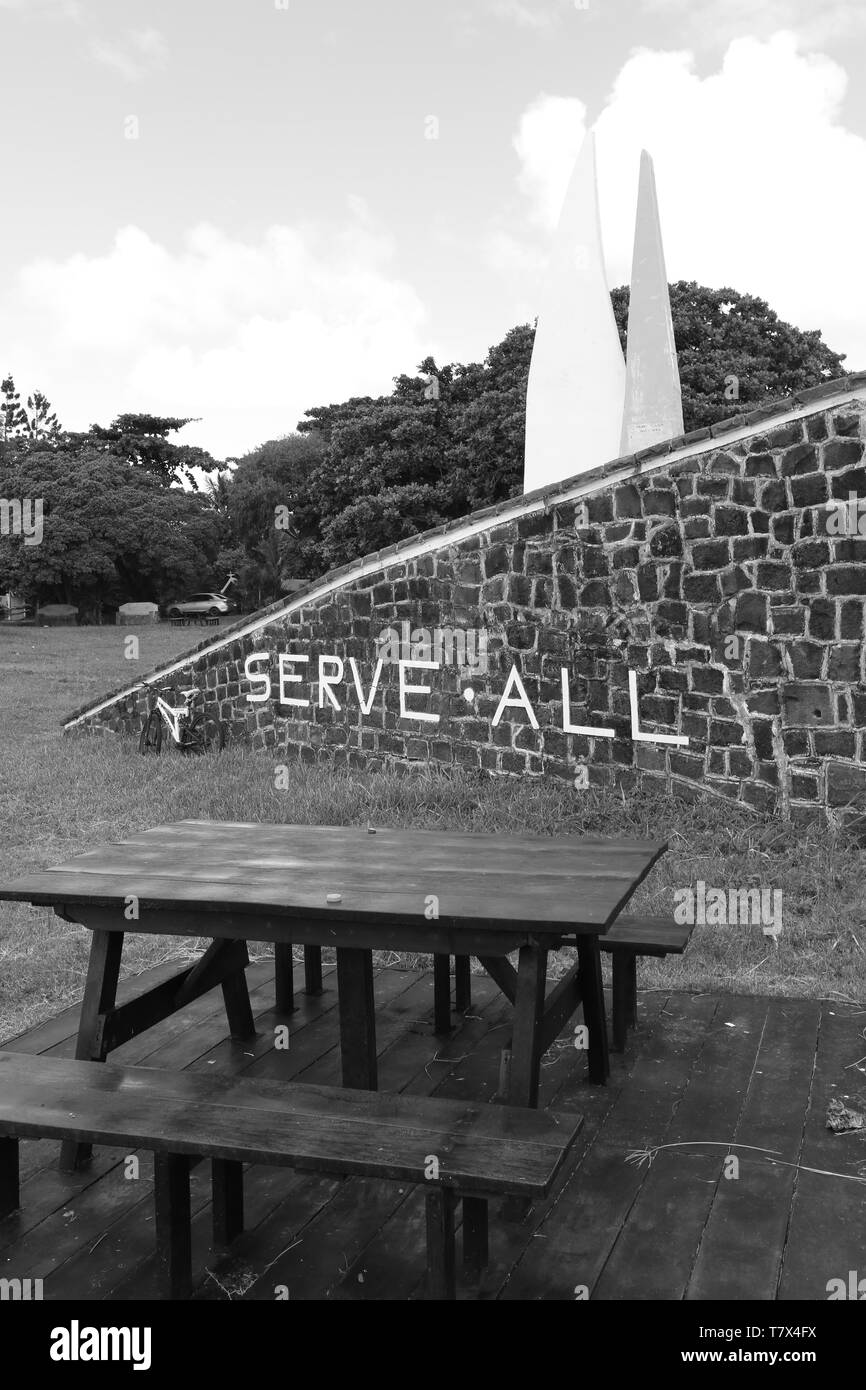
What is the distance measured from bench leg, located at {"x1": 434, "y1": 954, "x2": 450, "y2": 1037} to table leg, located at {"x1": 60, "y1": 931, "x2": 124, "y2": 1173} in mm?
1230

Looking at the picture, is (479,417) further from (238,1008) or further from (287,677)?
(238,1008)

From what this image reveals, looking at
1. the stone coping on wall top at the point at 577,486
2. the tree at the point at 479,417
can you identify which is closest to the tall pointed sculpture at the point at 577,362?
the stone coping on wall top at the point at 577,486

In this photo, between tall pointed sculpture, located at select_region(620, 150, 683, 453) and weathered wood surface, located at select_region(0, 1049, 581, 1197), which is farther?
tall pointed sculpture, located at select_region(620, 150, 683, 453)

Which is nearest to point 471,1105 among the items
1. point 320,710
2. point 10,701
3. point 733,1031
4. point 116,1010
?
point 116,1010

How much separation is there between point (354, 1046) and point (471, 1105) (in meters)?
0.81

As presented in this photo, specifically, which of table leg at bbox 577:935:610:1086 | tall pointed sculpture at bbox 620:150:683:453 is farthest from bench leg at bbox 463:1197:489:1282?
tall pointed sculpture at bbox 620:150:683:453

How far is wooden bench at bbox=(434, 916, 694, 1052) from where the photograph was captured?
4.29 meters

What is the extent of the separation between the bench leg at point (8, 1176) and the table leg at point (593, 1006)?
71.3 inches

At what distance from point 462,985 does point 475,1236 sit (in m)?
1.83

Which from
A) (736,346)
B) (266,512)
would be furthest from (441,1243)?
(266,512)

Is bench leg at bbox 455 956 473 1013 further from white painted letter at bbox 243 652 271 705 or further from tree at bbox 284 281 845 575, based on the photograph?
tree at bbox 284 281 845 575

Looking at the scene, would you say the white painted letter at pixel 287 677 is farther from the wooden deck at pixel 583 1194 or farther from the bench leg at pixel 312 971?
the wooden deck at pixel 583 1194

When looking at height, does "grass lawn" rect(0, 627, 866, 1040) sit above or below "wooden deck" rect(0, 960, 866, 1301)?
above
